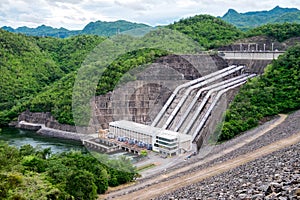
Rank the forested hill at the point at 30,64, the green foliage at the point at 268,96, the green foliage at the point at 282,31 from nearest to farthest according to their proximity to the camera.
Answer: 1. the green foliage at the point at 268,96
2. the green foliage at the point at 282,31
3. the forested hill at the point at 30,64

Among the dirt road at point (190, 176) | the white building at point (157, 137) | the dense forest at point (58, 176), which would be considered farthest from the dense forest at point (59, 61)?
the dense forest at point (58, 176)

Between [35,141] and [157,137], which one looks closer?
[157,137]

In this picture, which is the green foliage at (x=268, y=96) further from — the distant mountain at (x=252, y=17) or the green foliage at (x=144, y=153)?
the distant mountain at (x=252, y=17)

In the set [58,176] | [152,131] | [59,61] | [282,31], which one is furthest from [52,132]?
[59,61]

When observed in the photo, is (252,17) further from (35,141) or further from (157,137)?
(157,137)

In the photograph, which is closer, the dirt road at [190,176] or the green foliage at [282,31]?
the dirt road at [190,176]

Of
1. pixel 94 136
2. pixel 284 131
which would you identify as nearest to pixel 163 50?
pixel 94 136
